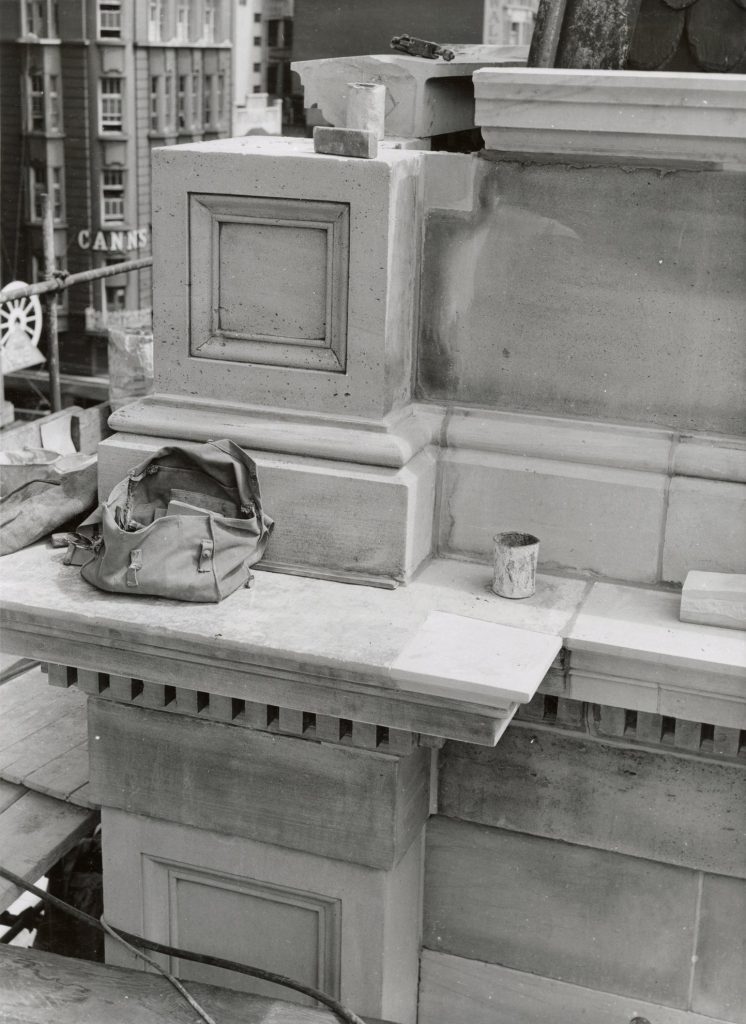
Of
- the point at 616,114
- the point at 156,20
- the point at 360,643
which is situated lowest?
the point at 360,643

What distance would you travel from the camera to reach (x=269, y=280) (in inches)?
233

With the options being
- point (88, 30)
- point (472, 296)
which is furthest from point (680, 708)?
point (88, 30)

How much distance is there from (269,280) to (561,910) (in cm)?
351

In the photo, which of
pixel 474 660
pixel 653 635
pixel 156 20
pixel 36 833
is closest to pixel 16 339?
pixel 36 833

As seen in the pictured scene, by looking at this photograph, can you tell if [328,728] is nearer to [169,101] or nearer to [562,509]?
[562,509]

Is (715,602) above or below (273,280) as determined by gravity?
below

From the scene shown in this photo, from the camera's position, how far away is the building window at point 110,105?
74.8ft

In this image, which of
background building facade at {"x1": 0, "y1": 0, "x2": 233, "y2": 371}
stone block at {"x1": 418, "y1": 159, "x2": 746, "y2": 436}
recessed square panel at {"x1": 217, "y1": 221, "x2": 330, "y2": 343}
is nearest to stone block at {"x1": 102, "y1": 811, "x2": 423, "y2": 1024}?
stone block at {"x1": 418, "y1": 159, "x2": 746, "y2": 436}

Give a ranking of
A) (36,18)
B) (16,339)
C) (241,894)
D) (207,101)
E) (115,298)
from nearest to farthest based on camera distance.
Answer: (241,894) < (16,339) < (36,18) < (115,298) < (207,101)

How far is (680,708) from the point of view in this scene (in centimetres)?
537

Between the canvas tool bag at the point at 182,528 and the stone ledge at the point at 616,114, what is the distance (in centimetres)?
202

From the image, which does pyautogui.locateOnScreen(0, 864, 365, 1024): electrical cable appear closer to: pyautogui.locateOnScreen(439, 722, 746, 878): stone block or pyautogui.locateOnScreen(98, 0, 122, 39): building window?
pyautogui.locateOnScreen(439, 722, 746, 878): stone block

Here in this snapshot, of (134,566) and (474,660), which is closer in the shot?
(474,660)

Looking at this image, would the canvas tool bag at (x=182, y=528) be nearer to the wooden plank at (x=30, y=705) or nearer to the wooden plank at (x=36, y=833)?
the wooden plank at (x=36, y=833)
